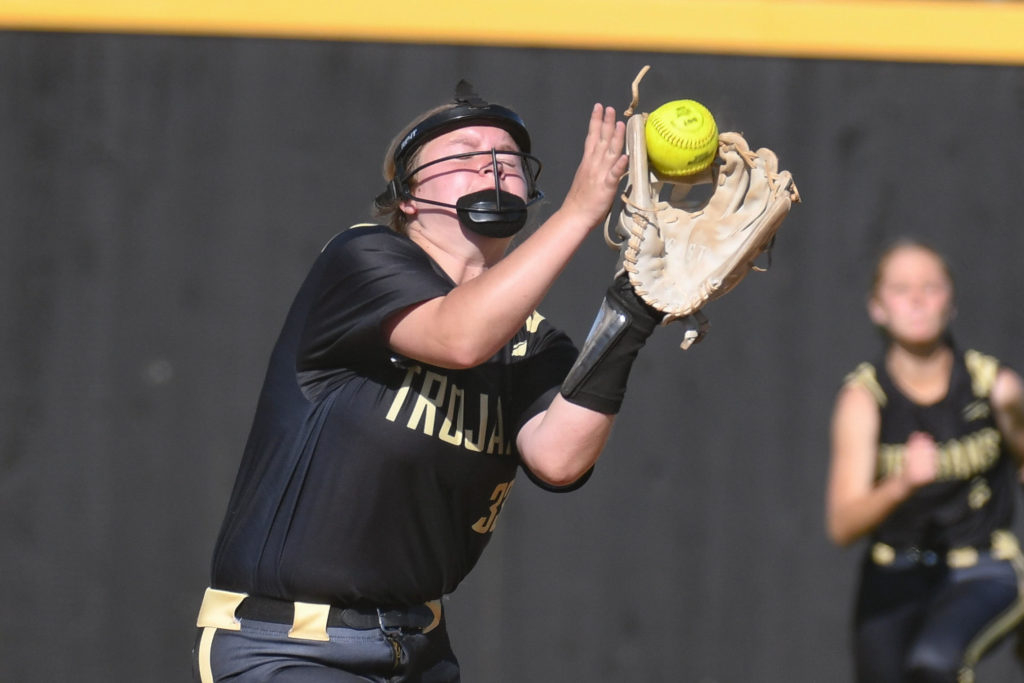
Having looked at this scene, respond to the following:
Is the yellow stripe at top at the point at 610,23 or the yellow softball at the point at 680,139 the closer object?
the yellow softball at the point at 680,139

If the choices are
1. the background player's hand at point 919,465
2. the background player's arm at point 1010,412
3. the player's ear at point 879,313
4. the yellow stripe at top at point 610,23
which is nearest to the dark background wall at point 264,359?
the yellow stripe at top at point 610,23

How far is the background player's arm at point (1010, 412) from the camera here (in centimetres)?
362

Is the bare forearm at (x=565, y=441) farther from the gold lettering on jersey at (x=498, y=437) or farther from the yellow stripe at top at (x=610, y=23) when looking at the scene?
the yellow stripe at top at (x=610, y=23)

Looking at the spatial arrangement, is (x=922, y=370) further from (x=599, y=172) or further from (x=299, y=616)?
(x=299, y=616)

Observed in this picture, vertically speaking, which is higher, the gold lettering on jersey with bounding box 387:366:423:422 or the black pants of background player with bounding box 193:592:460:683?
the gold lettering on jersey with bounding box 387:366:423:422

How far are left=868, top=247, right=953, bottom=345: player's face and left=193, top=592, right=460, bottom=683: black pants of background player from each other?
2093 millimetres

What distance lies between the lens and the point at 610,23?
4160mm

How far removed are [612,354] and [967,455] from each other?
197 cm

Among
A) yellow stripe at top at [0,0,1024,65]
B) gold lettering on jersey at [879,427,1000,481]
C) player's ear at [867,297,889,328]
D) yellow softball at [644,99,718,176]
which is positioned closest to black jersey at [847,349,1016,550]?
gold lettering on jersey at [879,427,1000,481]

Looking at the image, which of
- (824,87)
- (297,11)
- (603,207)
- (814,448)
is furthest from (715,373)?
(603,207)

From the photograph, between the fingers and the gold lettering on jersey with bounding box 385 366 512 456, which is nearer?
the fingers

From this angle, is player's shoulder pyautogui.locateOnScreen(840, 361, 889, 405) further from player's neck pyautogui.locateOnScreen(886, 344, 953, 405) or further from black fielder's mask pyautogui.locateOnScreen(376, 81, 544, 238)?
black fielder's mask pyautogui.locateOnScreen(376, 81, 544, 238)

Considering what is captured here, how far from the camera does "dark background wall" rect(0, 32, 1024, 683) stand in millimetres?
4051

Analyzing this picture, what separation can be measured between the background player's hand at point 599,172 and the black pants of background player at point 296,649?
84 centimetres
